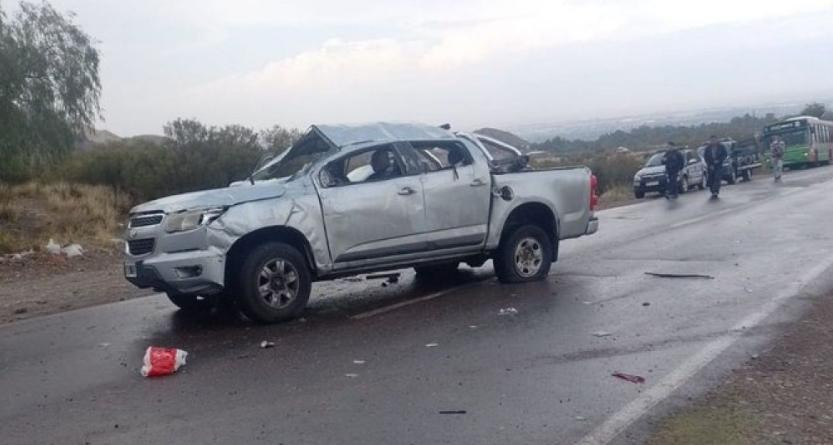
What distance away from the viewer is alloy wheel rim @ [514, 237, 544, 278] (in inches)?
461

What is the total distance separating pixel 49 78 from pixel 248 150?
676cm

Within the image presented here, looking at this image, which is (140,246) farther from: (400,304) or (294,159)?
(400,304)

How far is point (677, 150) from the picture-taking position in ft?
101

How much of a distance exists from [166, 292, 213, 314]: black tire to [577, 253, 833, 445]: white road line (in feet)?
17.6

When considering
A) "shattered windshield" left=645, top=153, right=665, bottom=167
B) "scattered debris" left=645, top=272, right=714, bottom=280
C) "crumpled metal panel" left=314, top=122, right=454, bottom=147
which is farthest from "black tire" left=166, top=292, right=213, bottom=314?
"shattered windshield" left=645, top=153, right=665, bottom=167

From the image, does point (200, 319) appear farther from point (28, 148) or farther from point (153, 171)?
point (153, 171)

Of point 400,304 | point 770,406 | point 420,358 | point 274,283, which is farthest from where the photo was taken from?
point 400,304

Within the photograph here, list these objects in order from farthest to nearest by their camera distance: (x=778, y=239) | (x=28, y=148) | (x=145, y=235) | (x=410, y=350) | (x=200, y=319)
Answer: (x=28, y=148) → (x=778, y=239) → (x=200, y=319) → (x=145, y=235) → (x=410, y=350)

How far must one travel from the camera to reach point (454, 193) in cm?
1082

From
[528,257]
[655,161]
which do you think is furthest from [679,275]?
[655,161]

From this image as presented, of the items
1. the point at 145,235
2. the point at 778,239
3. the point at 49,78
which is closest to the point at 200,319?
the point at 145,235

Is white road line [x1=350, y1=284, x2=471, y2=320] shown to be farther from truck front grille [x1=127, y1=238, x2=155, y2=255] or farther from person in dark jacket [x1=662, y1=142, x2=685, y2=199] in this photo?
person in dark jacket [x1=662, y1=142, x2=685, y2=199]

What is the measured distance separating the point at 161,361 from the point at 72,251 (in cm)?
1094

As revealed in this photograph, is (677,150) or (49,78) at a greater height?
(49,78)
